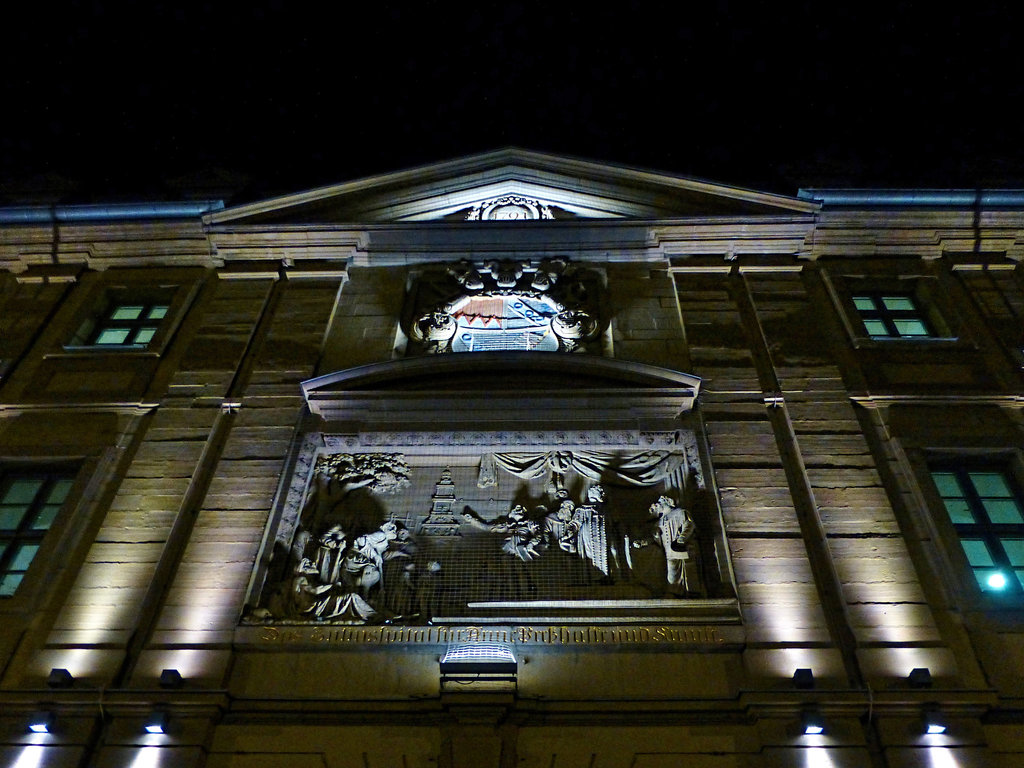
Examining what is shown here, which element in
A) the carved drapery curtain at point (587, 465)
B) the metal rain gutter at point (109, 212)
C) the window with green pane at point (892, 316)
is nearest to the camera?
the carved drapery curtain at point (587, 465)

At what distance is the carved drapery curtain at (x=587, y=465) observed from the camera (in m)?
12.6

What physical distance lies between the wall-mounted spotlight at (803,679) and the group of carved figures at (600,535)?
1663mm

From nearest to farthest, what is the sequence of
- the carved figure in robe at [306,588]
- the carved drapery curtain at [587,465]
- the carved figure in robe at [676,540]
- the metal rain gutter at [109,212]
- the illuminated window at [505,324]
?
1. the carved figure in robe at [306,588]
2. the carved figure in robe at [676,540]
3. the carved drapery curtain at [587,465]
4. the illuminated window at [505,324]
5. the metal rain gutter at [109,212]

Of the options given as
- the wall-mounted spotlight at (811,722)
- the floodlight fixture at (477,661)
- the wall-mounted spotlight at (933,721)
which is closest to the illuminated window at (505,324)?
the floodlight fixture at (477,661)

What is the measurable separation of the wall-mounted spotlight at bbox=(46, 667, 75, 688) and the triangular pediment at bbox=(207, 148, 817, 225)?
9.67 m

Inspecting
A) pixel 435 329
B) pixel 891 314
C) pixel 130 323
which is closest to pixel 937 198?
pixel 891 314

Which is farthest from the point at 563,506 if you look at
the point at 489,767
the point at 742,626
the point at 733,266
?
the point at 733,266

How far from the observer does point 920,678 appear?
Answer: 9695 mm

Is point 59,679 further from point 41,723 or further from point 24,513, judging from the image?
point 24,513

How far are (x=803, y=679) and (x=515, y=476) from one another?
4.68m

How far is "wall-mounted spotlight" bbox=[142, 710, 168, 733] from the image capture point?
31.6 ft

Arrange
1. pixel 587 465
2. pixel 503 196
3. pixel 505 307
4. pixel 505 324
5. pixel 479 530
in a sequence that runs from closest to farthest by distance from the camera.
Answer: pixel 479 530
pixel 587 465
pixel 505 324
pixel 505 307
pixel 503 196

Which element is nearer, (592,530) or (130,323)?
(592,530)

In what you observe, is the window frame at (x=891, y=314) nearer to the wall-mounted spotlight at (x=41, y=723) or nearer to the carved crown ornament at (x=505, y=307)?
the carved crown ornament at (x=505, y=307)
